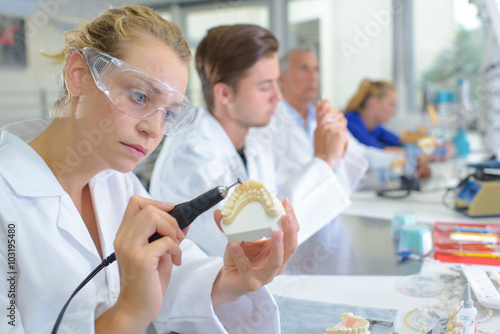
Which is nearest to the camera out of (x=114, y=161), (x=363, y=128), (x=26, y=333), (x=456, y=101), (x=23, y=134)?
(x=26, y=333)

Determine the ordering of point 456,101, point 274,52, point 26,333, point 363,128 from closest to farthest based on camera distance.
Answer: point 26,333, point 274,52, point 456,101, point 363,128

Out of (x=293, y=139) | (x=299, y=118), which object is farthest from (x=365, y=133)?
(x=293, y=139)

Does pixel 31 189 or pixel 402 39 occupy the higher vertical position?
pixel 402 39

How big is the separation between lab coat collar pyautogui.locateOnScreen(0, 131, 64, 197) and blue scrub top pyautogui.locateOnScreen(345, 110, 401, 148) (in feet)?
11.6

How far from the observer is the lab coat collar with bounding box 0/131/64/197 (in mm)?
967

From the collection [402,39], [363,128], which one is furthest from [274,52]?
[402,39]

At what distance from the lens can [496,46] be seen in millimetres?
2920

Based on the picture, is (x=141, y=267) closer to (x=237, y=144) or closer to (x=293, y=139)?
(x=237, y=144)

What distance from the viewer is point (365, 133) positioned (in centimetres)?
425

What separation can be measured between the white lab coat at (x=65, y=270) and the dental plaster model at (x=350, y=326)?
16 centimetres

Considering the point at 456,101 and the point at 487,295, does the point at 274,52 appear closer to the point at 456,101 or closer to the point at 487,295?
the point at 487,295

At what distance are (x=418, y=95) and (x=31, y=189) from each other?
5.39 metres

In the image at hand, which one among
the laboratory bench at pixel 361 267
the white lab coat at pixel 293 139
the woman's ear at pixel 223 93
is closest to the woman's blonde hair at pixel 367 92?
the white lab coat at pixel 293 139

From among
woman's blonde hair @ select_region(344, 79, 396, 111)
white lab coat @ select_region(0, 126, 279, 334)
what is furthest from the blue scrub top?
white lab coat @ select_region(0, 126, 279, 334)
